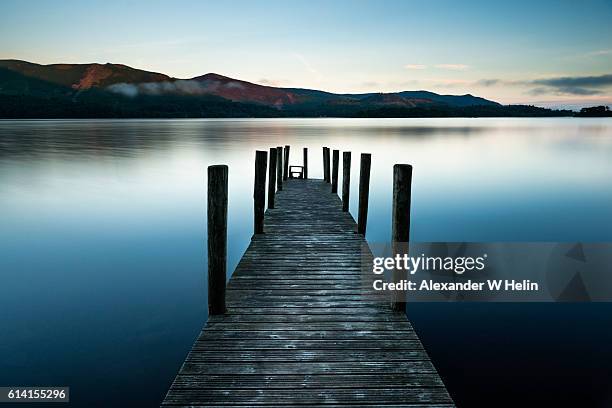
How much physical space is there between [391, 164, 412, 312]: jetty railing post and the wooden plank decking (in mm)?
244

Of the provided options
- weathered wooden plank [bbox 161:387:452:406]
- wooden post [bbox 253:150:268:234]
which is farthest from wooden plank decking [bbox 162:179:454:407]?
wooden post [bbox 253:150:268:234]

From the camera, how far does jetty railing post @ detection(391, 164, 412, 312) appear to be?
5.48 m

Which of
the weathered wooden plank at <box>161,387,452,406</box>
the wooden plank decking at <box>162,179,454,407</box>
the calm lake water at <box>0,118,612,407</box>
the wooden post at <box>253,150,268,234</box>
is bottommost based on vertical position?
the calm lake water at <box>0,118,612,407</box>

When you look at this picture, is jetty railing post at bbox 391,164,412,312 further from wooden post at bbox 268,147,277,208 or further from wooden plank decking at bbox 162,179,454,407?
wooden post at bbox 268,147,277,208

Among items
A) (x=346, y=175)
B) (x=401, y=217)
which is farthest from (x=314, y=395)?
(x=346, y=175)

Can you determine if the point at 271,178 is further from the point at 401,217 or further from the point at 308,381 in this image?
the point at 308,381

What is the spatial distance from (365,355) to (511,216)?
15.2 metres

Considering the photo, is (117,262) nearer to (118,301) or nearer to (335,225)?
(118,301)

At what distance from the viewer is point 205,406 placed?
3.75 meters

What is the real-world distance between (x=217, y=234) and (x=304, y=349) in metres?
1.84

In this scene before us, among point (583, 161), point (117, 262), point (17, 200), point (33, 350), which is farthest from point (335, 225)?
point (583, 161)

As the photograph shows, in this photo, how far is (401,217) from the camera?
5.53 metres

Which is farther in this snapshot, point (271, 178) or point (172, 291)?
point (271, 178)

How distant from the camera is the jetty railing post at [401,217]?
5.48 meters
